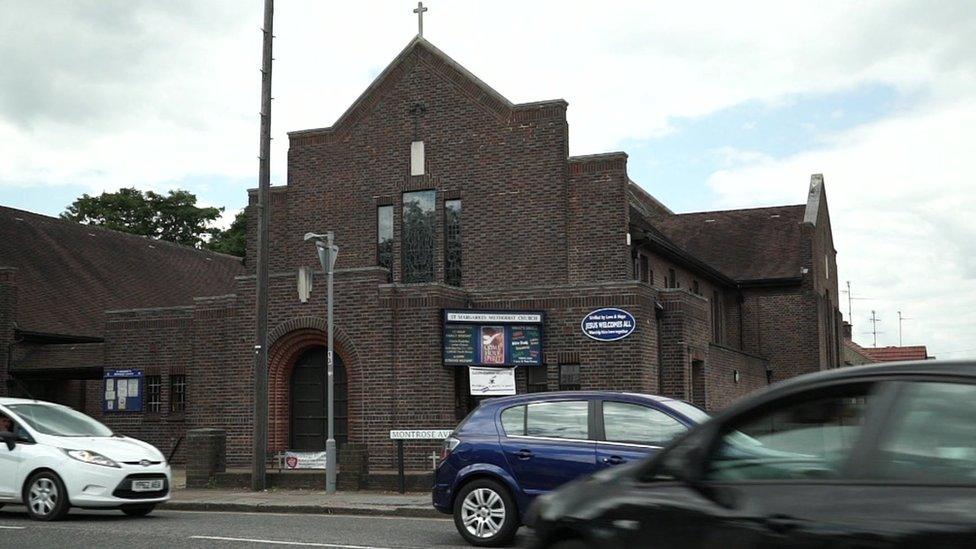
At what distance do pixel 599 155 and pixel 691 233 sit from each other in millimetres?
21289

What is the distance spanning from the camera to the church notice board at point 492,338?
71.8 feet

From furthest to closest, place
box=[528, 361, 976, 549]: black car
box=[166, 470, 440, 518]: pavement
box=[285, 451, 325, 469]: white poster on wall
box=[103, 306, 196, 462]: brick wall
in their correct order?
box=[103, 306, 196, 462]: brick wall
box=[285, 451, 325, 469]: white poster on wall
box=[166, 470, 440, 518]: pavement
box=[528, 361, 976, 549]: black car

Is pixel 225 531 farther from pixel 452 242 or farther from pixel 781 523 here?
pixel 452 242

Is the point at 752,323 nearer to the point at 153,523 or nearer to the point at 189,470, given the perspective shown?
the point at 189,470

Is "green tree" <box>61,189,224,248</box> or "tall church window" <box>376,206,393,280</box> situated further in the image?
"green tree" <box>61,189,224,248</box>

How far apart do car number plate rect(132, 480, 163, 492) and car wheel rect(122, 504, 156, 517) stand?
37cm

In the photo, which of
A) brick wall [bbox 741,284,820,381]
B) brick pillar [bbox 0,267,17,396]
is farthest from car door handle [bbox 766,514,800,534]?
brick wall [bbox 741,284,820,381]

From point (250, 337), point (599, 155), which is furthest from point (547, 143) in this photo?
point (250, 337)

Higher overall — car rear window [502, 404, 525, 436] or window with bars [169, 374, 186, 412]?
window with bars [169, 374, 186, 412]

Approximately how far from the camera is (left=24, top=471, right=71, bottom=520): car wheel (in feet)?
44.4

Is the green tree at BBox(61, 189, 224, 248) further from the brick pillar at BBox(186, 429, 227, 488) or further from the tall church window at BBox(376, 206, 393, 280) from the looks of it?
the brick pillar at BBox(186, 429, 227, 488)

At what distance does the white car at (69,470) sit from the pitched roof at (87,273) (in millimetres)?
17165

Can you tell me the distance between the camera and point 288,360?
76.9 ft

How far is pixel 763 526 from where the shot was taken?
15.1ft
